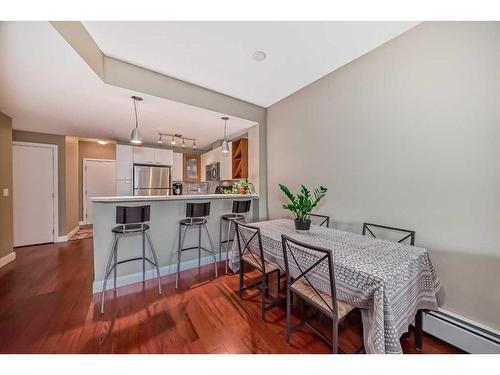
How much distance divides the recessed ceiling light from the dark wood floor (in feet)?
8.82

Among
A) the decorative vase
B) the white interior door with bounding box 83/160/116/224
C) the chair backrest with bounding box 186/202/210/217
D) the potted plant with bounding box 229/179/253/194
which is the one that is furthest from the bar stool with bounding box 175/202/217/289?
the white interior door with bounding box 83/160/116/224

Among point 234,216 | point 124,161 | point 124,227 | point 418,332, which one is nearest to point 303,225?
point 418,332

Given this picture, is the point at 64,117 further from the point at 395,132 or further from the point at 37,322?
the point at 395,132

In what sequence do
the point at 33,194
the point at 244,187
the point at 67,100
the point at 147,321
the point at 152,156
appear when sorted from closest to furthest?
1. the point at 147,321
2. the point at 67,100
3. the point at 244,187
4. the point at 33,194
5. the point at 152,156

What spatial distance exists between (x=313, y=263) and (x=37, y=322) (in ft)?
8.13

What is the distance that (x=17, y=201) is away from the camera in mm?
3416

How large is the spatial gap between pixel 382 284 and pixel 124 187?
4670mm

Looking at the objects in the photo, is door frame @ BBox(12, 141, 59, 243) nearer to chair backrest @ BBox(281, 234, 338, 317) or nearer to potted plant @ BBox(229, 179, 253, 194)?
potted plant @ BBox(229, 179, 253, 194)

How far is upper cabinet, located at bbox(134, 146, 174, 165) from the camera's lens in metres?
4.15

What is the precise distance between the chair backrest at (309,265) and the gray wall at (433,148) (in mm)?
1063

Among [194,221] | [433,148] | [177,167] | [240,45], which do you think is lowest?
[194,221]

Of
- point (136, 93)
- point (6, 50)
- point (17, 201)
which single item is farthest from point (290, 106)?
point (17, 201)

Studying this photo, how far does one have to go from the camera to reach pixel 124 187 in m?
3.98

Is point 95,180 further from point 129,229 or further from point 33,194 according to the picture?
point 129,229
